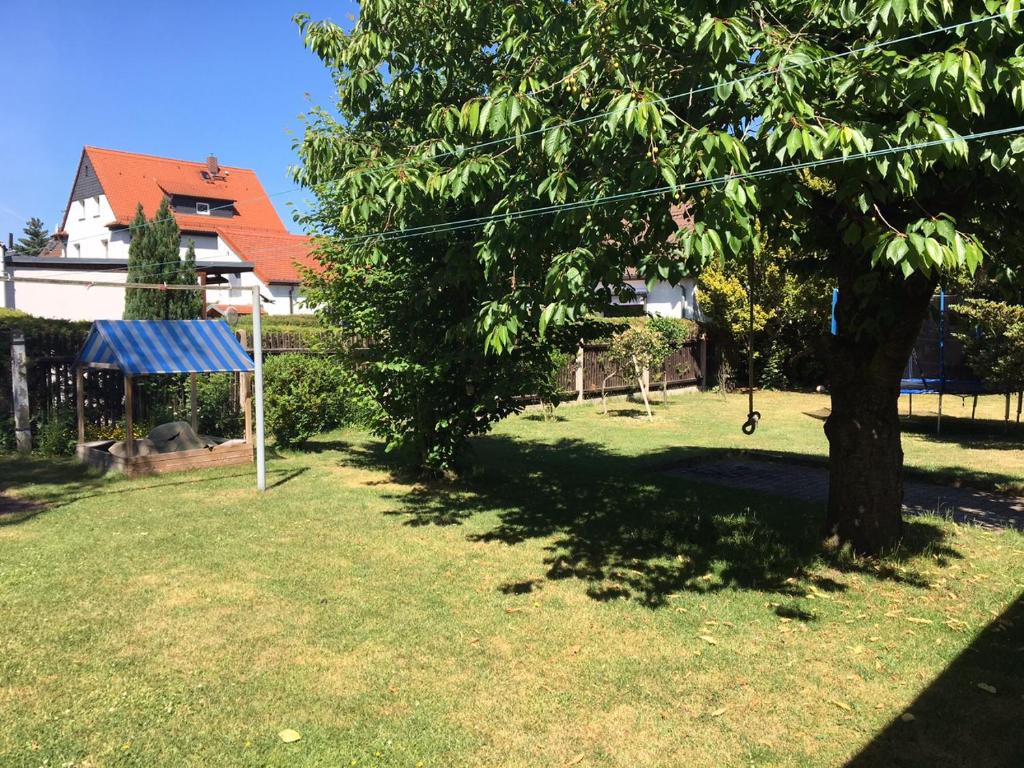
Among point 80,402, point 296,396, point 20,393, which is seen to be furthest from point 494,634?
point 20,393

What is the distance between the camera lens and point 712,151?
3730 mm

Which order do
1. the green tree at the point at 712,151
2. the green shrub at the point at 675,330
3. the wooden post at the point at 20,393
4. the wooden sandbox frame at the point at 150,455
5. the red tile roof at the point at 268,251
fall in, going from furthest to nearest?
the red tile roof at the point at 268,251 → the green shrub at the point at 675,330 → the wooden post at the point at 20,393 → the wooden sandbox frame at the point at 150,455 → the green tree at the point at 712,151

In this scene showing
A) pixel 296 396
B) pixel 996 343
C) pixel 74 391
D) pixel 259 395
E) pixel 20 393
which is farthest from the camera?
pixel 996 343

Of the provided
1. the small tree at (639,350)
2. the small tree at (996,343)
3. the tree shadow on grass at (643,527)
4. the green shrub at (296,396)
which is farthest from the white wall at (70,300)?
the small tree at (996,343)

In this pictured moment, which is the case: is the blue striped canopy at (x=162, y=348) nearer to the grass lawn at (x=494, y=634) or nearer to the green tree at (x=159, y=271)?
the grass lawn at (x=494, y=634)

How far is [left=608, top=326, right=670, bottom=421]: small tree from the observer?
17.3m

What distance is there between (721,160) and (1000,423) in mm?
14540

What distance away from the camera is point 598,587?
5.62 m

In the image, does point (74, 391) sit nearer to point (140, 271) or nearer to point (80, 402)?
point (80, 402)

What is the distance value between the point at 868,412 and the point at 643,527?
2335 mm

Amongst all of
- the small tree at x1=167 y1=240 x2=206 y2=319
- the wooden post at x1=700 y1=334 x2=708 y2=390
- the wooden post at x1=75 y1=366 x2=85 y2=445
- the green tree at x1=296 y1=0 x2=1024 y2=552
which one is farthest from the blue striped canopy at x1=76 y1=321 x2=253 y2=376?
the wooden post at x1=700 y1=334 x2=708 y2=390

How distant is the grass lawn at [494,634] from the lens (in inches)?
138

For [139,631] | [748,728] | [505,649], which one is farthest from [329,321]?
[748,728]

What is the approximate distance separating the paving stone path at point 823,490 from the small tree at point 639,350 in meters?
6.45
